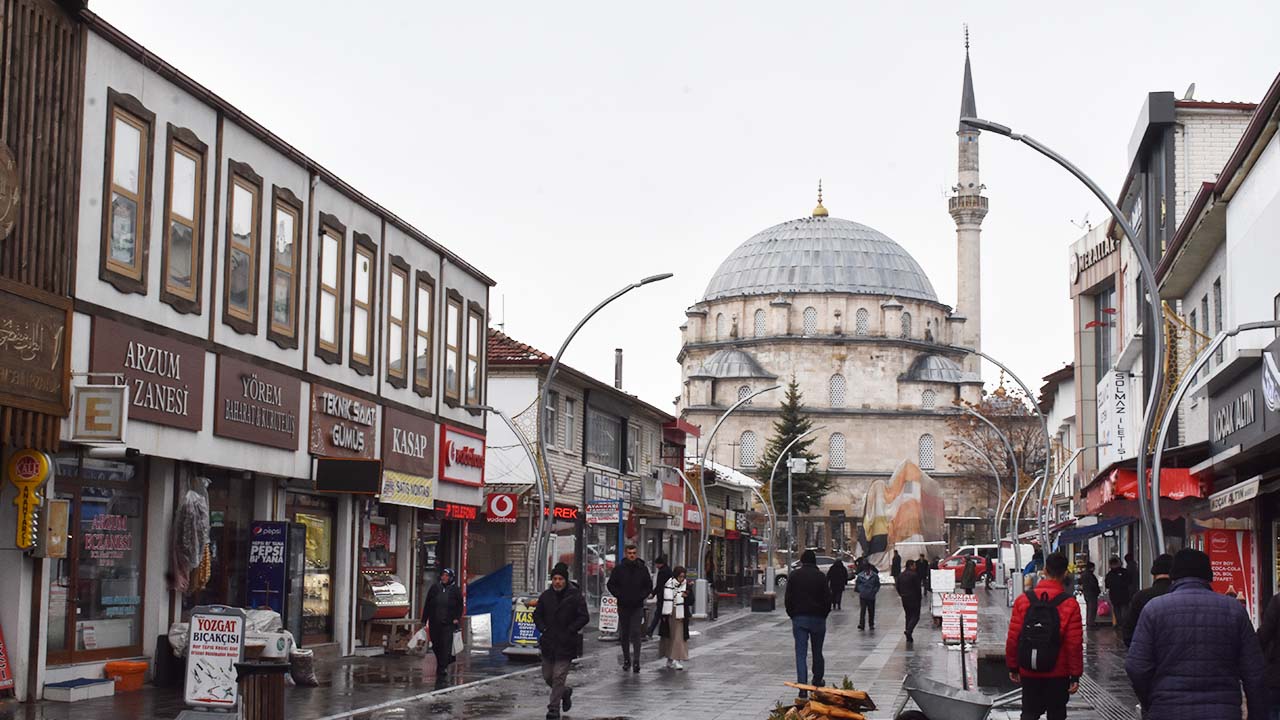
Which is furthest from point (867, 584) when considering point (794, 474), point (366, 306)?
point (794, 474)

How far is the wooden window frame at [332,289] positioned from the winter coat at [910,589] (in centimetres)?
1250

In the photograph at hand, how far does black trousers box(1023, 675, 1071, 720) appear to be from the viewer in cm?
1180

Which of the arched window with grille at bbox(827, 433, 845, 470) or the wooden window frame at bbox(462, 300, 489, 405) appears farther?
the arched window with grille at bbox(827, 433, 845, 470)

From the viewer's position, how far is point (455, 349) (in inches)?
1261

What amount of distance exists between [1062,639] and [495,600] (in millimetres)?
17828

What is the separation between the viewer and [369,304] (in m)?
27.2

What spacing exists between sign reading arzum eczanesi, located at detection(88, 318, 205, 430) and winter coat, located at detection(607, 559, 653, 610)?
6.00 m

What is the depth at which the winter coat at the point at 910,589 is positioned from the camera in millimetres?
32844

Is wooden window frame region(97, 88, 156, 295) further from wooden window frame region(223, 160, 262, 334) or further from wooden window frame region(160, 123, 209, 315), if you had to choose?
wooden window frame region(223, 160, 262, 334)

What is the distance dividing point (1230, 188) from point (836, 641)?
12854 mm

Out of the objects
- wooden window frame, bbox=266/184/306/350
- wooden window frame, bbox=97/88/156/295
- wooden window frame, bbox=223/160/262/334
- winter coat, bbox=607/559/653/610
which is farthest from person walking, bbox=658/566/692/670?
wooden window frame, bbox=97/88/156/295

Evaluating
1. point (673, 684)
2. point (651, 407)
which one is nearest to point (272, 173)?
point (673, 684)

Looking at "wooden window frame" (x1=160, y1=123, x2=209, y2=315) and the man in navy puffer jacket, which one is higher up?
"wooden window frame" (x1=160, y1=123, x2=209, y2=315)

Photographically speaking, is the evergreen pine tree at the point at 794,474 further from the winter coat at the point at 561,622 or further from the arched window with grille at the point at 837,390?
the winter coat at the point at 561,622
